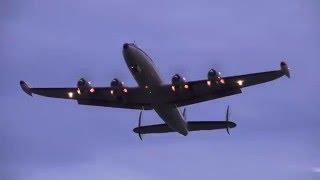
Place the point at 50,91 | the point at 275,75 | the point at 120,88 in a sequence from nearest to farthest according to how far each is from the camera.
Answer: the point at 275,75 → the point at 120,88 → the point at 50,91

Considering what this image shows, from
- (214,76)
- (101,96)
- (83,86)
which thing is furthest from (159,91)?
(83,86)

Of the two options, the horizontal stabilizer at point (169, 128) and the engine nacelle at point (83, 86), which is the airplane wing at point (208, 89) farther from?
the engine nacelle at point (83, 86)

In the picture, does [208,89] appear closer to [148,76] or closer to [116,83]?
[148,76]

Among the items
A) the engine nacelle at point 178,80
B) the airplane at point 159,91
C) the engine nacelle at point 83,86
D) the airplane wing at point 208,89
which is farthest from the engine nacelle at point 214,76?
the engine nacelle at point 83,86

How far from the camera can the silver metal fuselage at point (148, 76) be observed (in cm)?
4356

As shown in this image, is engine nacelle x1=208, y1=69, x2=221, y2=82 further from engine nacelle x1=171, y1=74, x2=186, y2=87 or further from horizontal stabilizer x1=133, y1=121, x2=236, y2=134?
horizontal stabilizer x1=133, y1=121, x2=236, y2=134

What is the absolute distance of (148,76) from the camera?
44312mm

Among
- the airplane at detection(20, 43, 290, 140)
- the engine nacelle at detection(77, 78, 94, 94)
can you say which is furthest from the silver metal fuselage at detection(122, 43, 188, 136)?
the engine nacelle at detection(77, 78, 94, 94)

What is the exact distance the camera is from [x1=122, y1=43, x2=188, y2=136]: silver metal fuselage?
43562 mm

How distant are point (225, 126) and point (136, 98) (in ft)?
28.7

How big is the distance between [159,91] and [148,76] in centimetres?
206

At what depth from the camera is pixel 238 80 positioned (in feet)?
147

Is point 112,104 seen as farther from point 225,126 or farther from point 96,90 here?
point 225,126

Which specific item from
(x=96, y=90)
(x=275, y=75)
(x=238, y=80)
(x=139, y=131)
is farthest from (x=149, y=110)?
(x=275, y=75)
